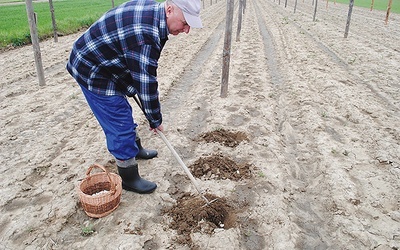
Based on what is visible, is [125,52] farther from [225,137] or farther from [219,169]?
[225,137]

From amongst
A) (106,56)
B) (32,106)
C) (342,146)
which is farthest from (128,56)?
(32,106)

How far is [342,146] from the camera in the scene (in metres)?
4.38

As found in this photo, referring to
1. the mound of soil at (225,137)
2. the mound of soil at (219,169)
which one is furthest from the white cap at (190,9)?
the mound of soil at (225,137)

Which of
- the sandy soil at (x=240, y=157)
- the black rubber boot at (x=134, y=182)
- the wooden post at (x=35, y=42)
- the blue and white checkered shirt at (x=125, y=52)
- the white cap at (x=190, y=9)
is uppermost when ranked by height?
the white cap at (x=190, y=9)

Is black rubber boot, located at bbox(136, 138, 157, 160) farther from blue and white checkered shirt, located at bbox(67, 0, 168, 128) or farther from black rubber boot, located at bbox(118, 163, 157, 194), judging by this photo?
blue and white checkered shirt, located at bbox(67, 0, 168, 128)

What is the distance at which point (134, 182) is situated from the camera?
3.35m

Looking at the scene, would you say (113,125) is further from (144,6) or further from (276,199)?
(276,199)

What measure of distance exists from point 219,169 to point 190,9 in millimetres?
1991

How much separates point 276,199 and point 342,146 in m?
1.63

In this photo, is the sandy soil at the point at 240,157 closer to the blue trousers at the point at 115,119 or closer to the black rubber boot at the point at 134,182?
the black rubber boot at the point at 134,182

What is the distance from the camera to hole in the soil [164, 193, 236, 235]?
9.62ft

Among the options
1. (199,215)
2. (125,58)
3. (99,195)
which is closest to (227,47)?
(125,58)

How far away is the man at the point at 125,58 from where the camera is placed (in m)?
2.54

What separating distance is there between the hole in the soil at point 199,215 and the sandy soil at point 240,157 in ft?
0.21
